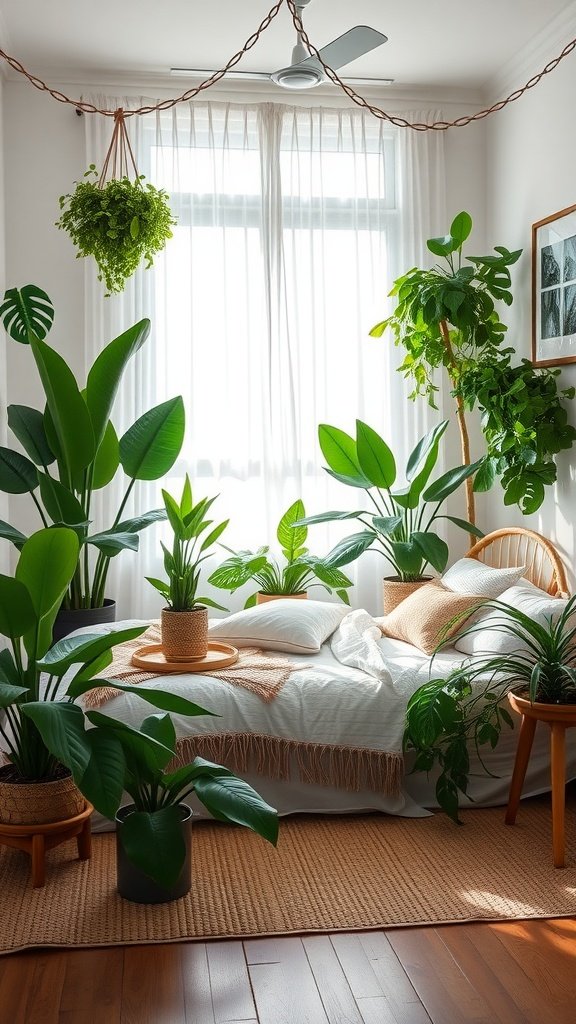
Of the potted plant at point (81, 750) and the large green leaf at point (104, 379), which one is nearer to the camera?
the potted plant at point (81, 750)

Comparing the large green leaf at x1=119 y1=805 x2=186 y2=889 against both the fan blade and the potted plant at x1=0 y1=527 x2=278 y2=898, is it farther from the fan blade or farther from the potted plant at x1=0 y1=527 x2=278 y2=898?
the fan blade

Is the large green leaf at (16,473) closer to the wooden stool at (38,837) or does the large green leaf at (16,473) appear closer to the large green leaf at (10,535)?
the large green leaf at (10,535)

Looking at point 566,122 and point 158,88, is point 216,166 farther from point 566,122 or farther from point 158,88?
point 566,122

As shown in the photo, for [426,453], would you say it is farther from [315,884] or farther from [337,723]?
[315,884]

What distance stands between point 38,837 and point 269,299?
302 cm

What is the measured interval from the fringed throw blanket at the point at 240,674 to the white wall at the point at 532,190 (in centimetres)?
145

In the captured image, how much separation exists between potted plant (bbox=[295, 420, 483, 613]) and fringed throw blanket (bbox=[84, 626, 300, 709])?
813 millimetres

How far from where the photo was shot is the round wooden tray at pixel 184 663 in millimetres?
3312

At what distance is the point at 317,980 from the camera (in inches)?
87.6

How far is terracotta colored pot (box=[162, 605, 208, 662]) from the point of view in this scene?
3.34 m

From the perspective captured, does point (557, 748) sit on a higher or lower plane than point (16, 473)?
lower

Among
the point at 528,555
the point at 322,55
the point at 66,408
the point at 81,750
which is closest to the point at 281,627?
the point at 66,408

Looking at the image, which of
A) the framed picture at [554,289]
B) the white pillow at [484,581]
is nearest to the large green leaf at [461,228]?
the framed picture at [554,289]

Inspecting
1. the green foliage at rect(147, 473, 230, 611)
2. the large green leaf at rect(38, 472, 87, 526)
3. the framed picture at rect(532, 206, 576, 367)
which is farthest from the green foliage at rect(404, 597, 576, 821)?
the framed picture at rect(532, 206, 576, 367)
